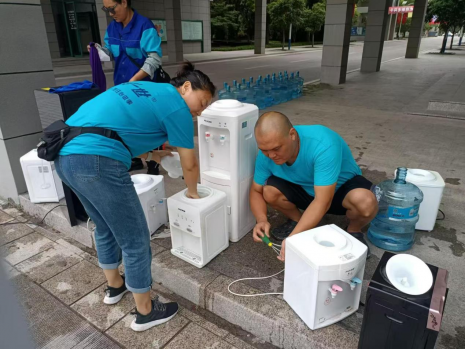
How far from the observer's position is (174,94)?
1.77 metres

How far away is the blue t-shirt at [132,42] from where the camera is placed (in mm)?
3107

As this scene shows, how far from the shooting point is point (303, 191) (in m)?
2.51

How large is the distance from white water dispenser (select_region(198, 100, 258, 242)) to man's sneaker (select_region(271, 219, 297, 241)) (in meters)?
0.24

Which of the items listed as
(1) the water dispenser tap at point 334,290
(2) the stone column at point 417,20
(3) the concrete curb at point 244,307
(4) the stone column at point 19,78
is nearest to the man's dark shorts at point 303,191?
(3) the concrete curb at point 244,307

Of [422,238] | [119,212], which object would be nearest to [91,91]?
[119,212]

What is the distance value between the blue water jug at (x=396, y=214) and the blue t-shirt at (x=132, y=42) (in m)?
2.36

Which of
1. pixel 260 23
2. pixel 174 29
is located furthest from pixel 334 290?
pixel 260 23

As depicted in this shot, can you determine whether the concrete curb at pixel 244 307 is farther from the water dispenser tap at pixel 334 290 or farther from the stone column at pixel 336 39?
the stone column at pixel 336 39

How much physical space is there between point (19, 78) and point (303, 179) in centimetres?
277

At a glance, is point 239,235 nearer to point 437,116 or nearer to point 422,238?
point 422,238

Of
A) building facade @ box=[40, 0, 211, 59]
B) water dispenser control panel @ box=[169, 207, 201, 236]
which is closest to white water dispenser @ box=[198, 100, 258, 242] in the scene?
water dispenser control panel @ box=[169, 207, 201, 236]

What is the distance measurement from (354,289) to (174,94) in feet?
4.74

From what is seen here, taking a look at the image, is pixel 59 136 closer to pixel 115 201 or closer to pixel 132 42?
pixel 115 201

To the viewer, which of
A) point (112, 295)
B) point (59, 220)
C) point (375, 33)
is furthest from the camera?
point (375, 33)
